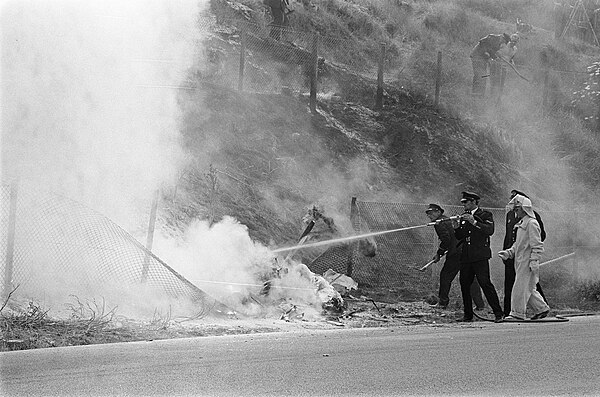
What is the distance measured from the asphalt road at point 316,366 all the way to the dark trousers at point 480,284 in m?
2.22

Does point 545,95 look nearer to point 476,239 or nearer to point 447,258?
point 447,258

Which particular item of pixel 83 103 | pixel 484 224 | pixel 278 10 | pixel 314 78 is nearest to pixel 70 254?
pixel 83 103

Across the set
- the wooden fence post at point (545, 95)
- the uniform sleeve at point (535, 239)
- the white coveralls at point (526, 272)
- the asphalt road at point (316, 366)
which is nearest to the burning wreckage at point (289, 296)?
the asphalt road at point (316, 366)

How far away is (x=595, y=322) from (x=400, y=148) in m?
11.0

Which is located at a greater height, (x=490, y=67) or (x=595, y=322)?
(x=490, y=67)

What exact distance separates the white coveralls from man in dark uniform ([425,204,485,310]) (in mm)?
1102

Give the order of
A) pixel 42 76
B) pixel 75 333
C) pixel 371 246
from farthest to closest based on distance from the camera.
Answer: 1. pixel 371 246
2. pixel 42 76
3. pixel 75 333

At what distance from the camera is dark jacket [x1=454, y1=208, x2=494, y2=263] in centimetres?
1260

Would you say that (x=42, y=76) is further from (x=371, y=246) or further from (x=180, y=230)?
(x=371, y=246)

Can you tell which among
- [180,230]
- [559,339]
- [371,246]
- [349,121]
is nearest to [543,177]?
[349,121]

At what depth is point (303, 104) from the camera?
22.0 m

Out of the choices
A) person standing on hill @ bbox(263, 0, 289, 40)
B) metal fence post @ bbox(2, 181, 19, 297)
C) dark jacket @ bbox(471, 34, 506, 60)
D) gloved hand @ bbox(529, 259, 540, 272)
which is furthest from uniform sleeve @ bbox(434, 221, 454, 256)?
dark jacket @ bbox(471, 34, 506, 60)

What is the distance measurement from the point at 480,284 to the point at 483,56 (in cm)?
1591

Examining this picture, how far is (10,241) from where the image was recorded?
10.4m
